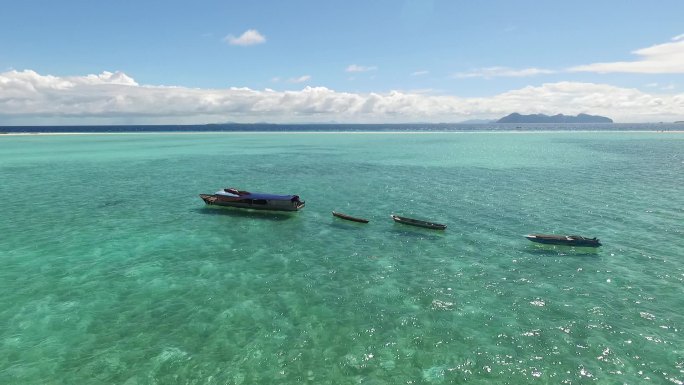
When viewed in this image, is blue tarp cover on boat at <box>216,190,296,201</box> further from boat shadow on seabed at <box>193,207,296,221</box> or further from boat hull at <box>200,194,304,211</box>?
boat shadow on seabed at <box>193,207,296,221</box>

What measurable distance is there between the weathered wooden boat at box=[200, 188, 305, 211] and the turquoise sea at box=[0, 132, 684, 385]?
142 cm

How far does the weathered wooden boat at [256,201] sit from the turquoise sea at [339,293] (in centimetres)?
142

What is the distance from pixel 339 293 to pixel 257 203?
24.5m

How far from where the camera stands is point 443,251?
34062mm

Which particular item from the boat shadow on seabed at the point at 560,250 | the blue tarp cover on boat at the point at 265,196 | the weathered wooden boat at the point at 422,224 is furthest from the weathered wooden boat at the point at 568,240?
the blue tarp cover on boat at the point at 265,196

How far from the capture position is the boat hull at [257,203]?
45.8 meters

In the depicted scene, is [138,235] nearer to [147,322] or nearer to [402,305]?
[147,322]

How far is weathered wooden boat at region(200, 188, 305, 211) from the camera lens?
45.8 meters

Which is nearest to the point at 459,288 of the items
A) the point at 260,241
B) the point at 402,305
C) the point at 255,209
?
the point at 402,305

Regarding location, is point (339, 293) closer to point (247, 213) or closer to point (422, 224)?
point (422, 224)

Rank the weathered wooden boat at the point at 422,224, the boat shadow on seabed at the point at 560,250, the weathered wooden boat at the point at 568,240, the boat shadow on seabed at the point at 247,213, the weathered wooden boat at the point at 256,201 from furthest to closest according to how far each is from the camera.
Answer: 1. the boat shadow on seabed at the point at 247,213
2. the weathered wooden boat at the point at 256,201
3. the weathered wooden boat at the point at 422,224
4. the weathered wooden boat at the point at 568,240
5. the boat shadow on seabed at the point at 560,250

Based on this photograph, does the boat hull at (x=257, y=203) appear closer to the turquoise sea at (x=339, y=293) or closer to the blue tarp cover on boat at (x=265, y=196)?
the blue tarp cover on boat at (x=265, y=196)

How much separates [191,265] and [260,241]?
7.79 m

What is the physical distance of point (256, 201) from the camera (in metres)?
47.1
